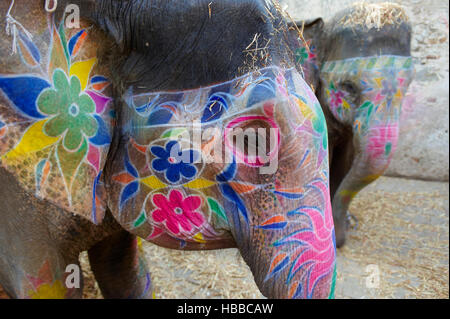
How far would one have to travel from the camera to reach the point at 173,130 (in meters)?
0.68

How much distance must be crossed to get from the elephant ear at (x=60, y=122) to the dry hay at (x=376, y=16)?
149 cm

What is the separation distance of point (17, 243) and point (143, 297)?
2.00 feet

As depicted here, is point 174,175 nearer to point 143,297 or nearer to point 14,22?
point 14,22

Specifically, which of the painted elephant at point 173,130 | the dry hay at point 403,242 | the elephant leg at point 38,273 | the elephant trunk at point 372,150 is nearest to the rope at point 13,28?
the painted elephant at point 173,130

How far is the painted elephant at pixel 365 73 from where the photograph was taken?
1816 millimetres

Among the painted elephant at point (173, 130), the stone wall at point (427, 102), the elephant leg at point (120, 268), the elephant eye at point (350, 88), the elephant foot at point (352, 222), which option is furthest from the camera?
the stone wall at point (427, 102)

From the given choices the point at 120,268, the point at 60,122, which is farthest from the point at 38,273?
the point at 120,268

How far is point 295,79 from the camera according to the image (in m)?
0.67

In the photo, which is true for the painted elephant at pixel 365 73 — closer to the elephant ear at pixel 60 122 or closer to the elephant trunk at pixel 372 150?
the elephant trunk at pixel 372 150

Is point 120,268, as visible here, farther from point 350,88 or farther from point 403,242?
point 403,242

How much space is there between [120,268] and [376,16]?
4.88 feet

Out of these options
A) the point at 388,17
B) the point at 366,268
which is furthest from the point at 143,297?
the point at 388,17

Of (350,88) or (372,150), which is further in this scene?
(350,88)

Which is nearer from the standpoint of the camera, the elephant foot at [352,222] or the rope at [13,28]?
the rope at [13,28]
